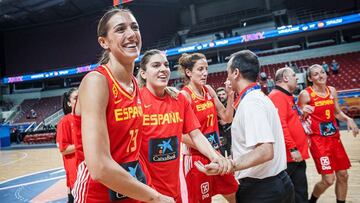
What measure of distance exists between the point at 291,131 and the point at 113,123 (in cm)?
271

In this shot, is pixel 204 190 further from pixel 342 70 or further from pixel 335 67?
pixel 342 70

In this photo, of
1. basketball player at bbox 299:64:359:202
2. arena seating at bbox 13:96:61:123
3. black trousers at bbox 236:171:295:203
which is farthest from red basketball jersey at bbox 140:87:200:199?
arena seating at bbox 13:96:61:123

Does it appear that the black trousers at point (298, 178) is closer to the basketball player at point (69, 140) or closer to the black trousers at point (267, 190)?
the black trousers at point (267, 190)

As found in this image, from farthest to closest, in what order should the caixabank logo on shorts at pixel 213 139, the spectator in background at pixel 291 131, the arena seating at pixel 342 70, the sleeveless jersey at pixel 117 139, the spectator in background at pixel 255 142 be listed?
the arena seating at pixel 342 70
the spectator in background at pixel 291 131
the caixabank logo on shorts at pixel 213 139
the spectator in background at pixel 255 142
the sleeveless jersey at pixel 117 139

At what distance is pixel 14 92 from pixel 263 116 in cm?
3152

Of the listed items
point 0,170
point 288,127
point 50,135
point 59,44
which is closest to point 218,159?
point 288,127

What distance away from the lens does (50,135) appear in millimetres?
18734

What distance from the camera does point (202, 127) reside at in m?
3.13

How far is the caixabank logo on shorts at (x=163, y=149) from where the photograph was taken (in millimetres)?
2357

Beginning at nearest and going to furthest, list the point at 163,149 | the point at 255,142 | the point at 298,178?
the point at 255,142, the point at 163,149, the point at 298,178

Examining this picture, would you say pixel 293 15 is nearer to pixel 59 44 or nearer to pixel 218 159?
pixel 59 44

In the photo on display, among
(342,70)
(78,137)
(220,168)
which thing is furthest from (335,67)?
(78,137)

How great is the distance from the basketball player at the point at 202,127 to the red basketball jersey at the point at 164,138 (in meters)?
0.45

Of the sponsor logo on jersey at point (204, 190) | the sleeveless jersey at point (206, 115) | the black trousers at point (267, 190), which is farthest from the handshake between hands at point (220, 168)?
the sleeveless jersey at point (206, 115)
